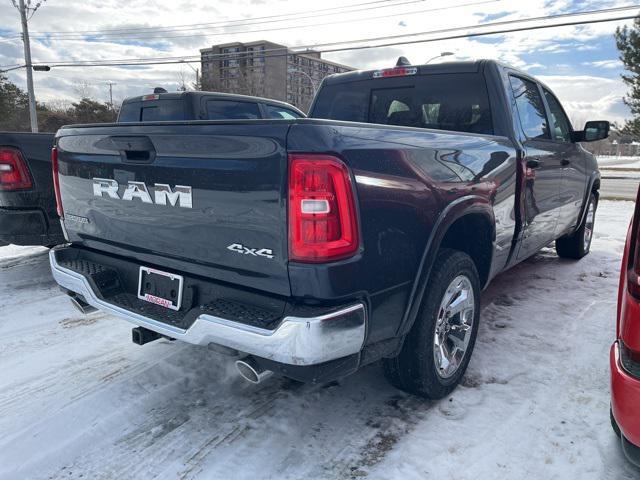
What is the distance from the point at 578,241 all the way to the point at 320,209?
4.76m

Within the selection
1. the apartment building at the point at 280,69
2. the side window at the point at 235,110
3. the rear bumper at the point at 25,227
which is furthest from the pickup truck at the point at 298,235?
the apartment building at the point at 280,69

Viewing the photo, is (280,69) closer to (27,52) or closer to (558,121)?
(27,52)

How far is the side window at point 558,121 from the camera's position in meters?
4.32

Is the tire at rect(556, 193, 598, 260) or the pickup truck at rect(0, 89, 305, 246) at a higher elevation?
the pickup truck at rect(0, 89, 305, 246)

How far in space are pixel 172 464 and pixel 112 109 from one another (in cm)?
4630

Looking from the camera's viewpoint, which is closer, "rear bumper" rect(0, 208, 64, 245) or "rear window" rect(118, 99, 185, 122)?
"rear bumper" rect(0, 208, 64, 245)

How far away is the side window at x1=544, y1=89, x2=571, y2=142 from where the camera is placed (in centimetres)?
432

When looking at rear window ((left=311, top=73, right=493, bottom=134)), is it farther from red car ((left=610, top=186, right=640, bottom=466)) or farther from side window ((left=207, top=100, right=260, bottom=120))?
side window ((left=207, top=100, right=260, bottom=120))

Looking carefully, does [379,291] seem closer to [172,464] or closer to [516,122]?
→ [172,464]

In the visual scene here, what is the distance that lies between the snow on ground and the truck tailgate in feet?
2.76

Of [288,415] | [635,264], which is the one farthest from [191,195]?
[635,264]

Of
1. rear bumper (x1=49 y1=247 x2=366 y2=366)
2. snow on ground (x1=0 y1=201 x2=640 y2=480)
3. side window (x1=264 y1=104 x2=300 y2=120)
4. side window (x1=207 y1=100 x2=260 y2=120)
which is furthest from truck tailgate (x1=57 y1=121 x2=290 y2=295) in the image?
side window (x1=264 y1=104 x2=300 y2=120)

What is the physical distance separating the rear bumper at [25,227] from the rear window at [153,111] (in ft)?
7.91

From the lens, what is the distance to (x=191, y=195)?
2.14 m
